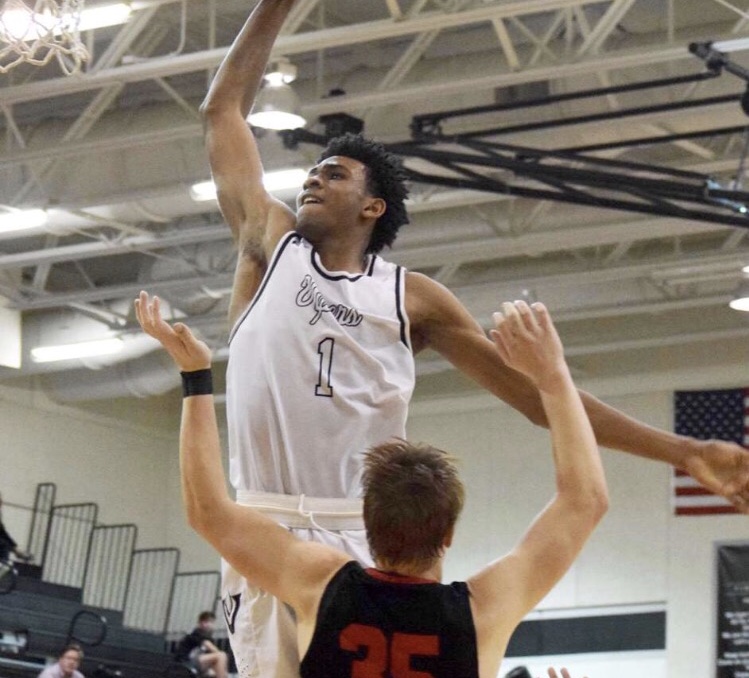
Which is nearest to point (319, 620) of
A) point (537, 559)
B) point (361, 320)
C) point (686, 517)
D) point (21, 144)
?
point (537, 559)

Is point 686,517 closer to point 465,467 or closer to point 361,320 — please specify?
point 465,467

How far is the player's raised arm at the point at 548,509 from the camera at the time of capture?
2.97 m

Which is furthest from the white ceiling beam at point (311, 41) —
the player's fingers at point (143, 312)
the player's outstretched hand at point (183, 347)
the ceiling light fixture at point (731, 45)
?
the player's outstretched hand at point (183, 347)

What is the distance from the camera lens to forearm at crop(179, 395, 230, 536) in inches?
116

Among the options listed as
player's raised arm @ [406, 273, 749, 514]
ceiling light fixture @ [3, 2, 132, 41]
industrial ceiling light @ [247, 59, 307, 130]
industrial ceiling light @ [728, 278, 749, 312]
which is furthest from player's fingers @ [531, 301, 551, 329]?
industrial ceiling light @ [728, 278, 749, 312]

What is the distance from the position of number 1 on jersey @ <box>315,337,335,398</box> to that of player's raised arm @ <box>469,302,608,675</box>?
0.74 meters

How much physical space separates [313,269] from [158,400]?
1975 centimetres

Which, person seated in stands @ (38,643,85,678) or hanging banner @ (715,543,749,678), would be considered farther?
hanging banner @ (715,543,749,678)

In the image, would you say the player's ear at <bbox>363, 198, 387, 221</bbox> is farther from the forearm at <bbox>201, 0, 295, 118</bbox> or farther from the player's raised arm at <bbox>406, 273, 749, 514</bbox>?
the forearm at <bbox>201, 0, 295, 118</bbox>

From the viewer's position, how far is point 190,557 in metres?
22.7

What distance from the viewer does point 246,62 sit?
4.07 metres

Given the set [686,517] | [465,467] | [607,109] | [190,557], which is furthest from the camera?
[190,557]

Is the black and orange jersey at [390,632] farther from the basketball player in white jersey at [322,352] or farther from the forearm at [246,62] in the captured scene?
the forearm at [246,62]

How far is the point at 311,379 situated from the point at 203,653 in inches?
565
